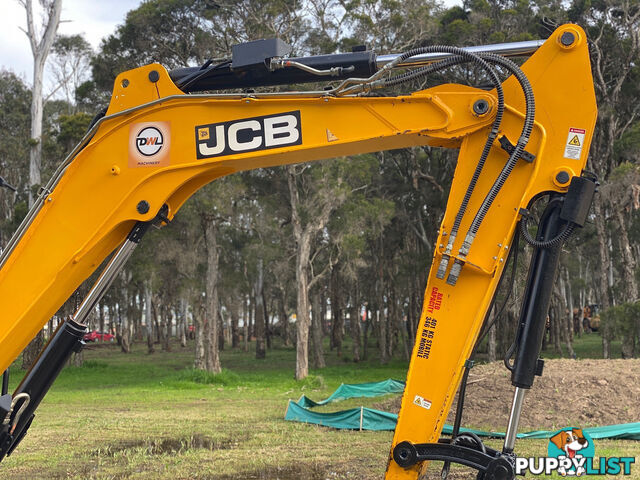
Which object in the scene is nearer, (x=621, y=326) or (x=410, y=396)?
(x=410, y=396)

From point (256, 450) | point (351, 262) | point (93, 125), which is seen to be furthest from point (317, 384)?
point (93, 125)

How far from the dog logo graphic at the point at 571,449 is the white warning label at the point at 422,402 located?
11.1ft

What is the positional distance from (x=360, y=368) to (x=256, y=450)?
23748 mm

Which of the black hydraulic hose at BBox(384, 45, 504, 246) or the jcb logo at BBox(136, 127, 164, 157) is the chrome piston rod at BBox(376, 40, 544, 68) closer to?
the black hydraulic hose at BBox(384, 45, 504, 246)

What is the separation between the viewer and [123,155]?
484 centimetres

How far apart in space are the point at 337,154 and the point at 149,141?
50.1 inches

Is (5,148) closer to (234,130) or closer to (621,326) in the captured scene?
(621,326)

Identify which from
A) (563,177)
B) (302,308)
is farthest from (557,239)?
(302,308)

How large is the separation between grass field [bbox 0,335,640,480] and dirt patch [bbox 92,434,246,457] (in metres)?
0.02

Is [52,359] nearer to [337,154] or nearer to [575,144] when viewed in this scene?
[337,154]

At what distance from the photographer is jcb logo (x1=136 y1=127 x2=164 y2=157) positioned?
4836 millimetres

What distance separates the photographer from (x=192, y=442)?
1103 centimetres

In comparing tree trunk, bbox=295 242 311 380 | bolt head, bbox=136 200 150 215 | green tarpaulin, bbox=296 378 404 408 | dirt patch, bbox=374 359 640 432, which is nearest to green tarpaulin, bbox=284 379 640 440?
green tarpaulin, bbox=296 378 404 408

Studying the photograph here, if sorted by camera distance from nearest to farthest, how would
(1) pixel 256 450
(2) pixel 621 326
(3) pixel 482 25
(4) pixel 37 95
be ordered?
(1) pixel 256 450 → (2) pixel 621 326 → (3) pixel 482 25 → (4) pixel 37 95
